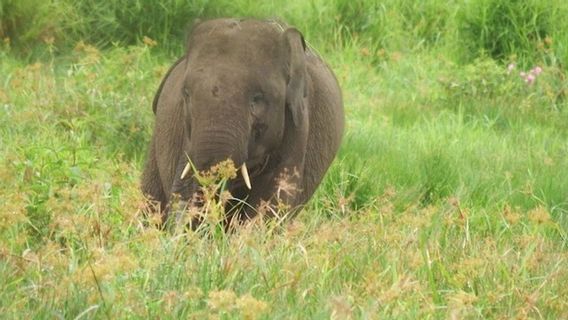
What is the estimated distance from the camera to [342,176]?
9.58 m

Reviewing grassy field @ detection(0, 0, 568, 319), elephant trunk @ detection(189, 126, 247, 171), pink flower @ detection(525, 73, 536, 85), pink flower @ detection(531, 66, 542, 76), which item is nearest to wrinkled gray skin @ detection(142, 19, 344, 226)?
elephant trunk @ detection(189, 126, 247, 171)

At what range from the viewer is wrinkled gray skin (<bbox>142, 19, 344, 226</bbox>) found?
7.46 m

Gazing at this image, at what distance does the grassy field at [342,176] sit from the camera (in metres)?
5.46

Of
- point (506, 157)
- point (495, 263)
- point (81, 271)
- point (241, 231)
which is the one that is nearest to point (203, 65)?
point (241, 231)

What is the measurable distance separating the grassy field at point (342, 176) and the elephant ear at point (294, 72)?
50 centimetres

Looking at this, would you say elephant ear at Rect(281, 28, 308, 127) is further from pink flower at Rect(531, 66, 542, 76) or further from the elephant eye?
pink flower at Rect(531, 66, 542, 76)

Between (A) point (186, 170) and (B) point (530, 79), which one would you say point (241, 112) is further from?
(B) point (530, 79)

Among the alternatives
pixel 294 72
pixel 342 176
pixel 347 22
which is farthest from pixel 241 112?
pixel 347 22

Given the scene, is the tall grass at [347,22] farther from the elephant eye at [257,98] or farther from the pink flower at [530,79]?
the elephant eye at [257,98]

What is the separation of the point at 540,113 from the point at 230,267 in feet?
23.3

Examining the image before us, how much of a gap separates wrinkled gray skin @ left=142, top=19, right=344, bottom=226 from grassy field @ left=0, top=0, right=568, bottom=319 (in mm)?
299

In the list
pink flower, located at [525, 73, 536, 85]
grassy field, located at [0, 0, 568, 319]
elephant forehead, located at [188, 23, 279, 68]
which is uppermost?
elephant forehead, located at [188, 23, 279, 68]

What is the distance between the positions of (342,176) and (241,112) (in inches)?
85.2

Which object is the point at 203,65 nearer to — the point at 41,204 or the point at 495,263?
the point at 41,204
